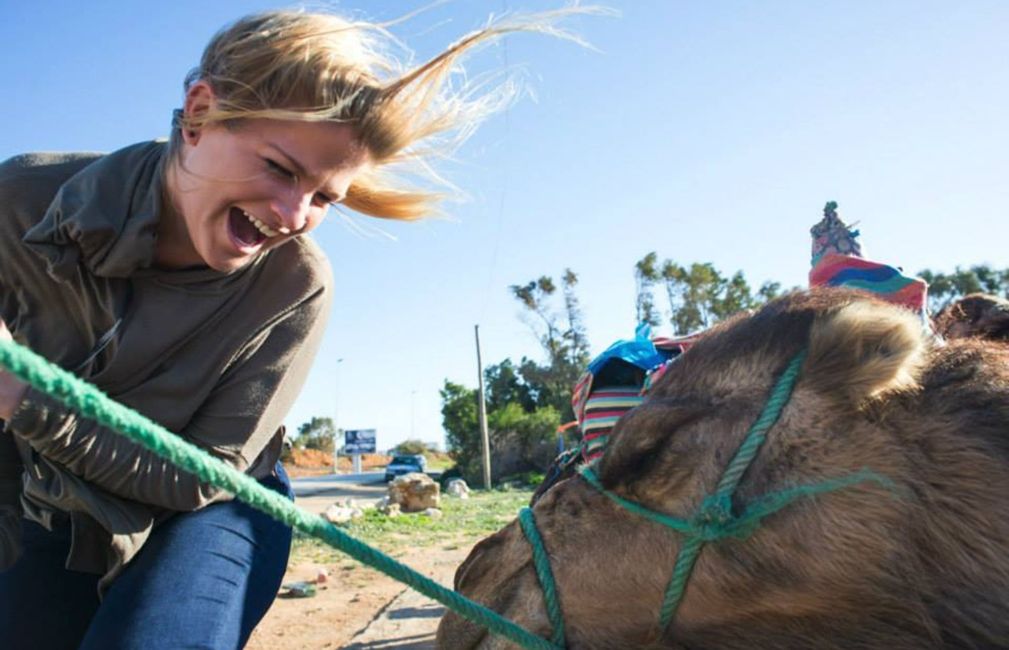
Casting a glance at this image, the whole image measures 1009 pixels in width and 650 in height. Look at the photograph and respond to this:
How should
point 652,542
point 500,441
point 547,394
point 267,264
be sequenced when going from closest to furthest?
point 652,542 < point 267,264 < point 500,441 < point 547,394

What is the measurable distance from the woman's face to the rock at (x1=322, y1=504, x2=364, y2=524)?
13876mm

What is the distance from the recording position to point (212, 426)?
2201 millimetres

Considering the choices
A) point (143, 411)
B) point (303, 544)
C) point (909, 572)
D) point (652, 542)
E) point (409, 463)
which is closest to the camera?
point (909, 572)

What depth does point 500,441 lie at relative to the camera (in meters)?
39.8

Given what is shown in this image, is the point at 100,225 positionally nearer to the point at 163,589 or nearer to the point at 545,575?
the point at 163,589

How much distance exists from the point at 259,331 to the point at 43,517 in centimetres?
78

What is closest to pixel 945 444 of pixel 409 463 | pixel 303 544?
pixel 303 544

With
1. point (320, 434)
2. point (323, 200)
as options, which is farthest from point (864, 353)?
point (320, 434)

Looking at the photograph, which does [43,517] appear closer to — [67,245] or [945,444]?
[67,245]

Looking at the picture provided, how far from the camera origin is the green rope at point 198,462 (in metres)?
1.01

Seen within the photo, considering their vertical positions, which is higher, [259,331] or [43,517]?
[259,331]

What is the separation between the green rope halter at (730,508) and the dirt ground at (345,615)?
15.0 feet

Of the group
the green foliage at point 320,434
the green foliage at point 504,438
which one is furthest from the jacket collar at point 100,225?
the green foliage at point 320,434

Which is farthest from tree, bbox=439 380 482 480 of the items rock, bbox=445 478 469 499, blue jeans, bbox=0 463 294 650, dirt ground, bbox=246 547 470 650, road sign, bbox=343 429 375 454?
blue jeans, bbox=0 463 294 650
